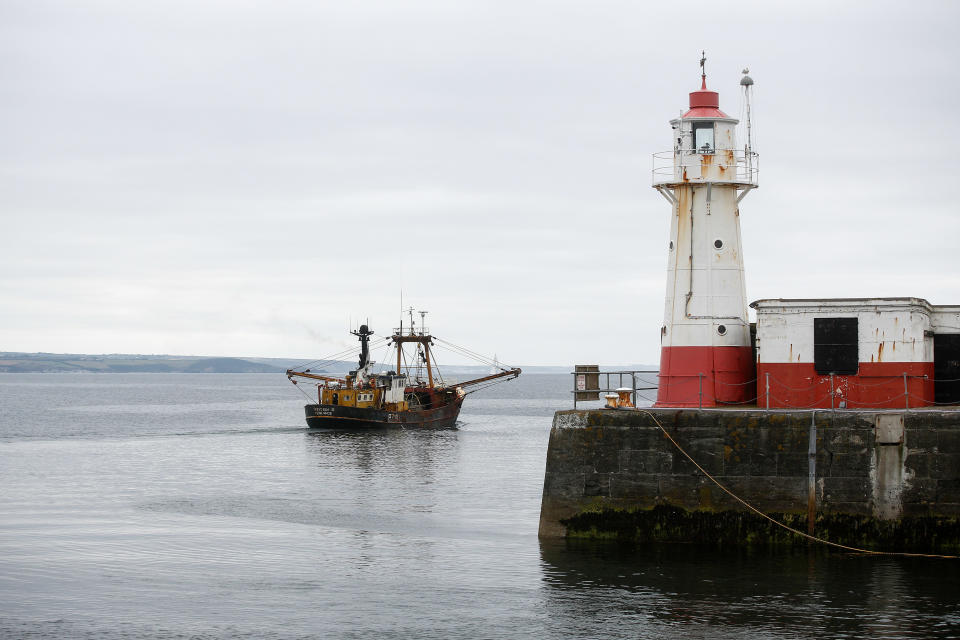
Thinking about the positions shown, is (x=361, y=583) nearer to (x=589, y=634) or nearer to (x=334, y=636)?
(x=334, y=636)

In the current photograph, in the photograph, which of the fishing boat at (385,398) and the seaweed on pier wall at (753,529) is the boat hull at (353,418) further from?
the seaweed on pier wall at (753,529)

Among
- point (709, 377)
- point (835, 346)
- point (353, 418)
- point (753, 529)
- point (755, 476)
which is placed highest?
point (835, 346)

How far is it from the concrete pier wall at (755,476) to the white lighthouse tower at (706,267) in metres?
2.67

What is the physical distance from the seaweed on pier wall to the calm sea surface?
320 millimetres

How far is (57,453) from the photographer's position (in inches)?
1980

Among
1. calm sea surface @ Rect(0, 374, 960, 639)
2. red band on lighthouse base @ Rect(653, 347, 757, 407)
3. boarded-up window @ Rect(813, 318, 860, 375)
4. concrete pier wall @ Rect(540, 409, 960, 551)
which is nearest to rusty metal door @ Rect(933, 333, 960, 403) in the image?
boarded-up window @ Rect(813, 318, 860, 375)

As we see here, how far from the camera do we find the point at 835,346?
22.7 meters

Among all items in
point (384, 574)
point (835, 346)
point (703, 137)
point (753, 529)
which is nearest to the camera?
point (753, 529)

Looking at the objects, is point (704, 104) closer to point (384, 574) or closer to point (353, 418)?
point (384, 574)

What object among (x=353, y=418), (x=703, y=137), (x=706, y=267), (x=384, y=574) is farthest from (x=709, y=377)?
(x=353, y=418)

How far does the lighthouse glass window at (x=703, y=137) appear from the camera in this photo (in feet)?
81.2

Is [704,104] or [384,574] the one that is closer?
[384,574]

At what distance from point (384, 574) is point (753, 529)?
7.26m

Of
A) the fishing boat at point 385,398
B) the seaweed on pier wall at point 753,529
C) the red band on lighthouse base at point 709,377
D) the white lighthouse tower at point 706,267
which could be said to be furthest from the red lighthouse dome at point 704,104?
the fishing boat at point 385,398
